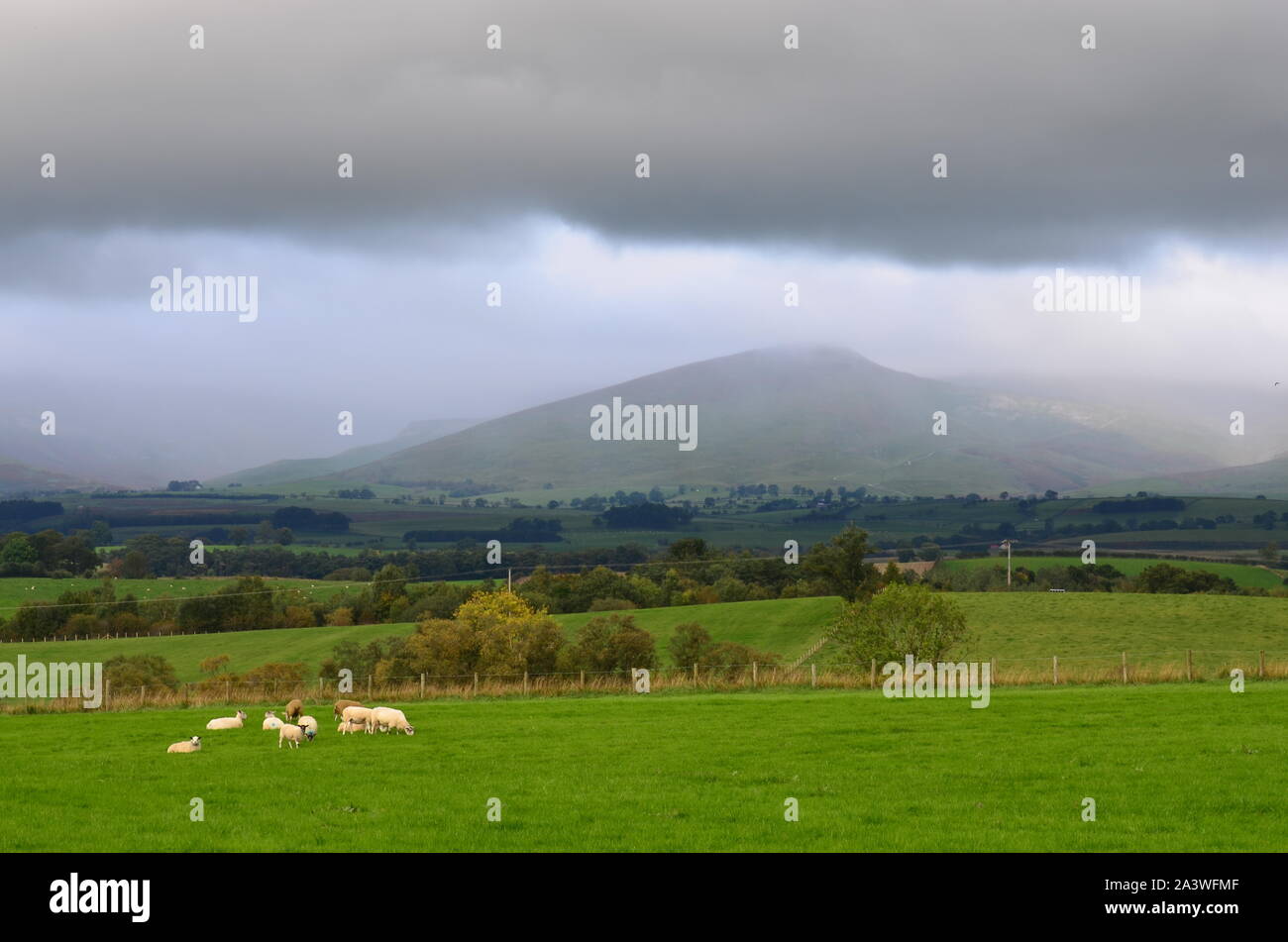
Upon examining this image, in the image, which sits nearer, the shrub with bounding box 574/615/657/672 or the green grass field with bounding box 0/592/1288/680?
the shrub with bounding box 574/615/657/672

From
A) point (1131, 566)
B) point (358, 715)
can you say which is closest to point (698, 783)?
point (358, 715)

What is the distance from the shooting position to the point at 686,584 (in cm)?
15112

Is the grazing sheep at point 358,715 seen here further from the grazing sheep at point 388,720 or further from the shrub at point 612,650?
the shrub at point 612,650

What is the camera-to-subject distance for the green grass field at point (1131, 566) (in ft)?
546

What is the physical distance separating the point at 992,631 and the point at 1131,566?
88.4 metres

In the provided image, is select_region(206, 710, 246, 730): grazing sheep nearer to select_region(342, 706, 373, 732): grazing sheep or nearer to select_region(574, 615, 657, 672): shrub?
select_region(342, 706, 373, 732): grazing sheep

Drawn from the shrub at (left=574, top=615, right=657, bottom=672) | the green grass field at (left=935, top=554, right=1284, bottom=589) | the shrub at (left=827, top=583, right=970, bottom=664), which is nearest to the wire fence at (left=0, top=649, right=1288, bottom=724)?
the shrub at (left=827, top=583, right=970, bottom=664)

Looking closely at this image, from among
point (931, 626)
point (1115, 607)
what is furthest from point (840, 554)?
point (931, 626)

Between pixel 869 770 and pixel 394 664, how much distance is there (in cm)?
5553

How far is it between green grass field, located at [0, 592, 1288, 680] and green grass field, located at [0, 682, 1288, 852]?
189 ft

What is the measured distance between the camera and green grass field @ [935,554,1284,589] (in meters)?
166

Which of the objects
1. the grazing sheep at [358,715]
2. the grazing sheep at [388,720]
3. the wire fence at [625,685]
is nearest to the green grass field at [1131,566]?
the wire fence at [625,685]
